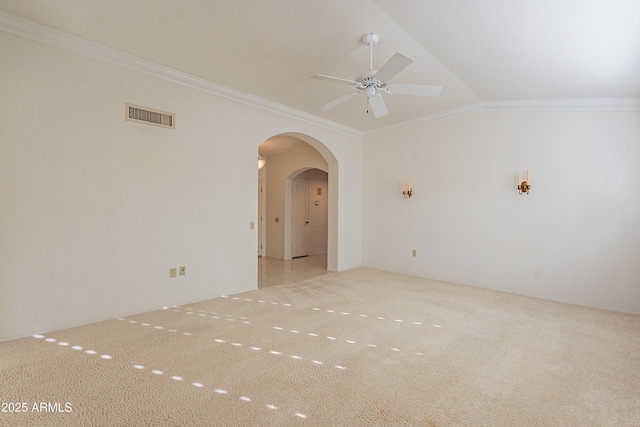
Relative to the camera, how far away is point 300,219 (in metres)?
7.88

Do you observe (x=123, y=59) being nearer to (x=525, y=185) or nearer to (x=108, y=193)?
(x=108, y=193)

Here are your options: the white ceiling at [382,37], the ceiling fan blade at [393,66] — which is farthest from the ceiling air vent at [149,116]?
the ceiling fan blade at [393,66]

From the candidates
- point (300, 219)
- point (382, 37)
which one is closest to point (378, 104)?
point (382, 37)

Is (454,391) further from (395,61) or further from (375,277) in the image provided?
(375,277)

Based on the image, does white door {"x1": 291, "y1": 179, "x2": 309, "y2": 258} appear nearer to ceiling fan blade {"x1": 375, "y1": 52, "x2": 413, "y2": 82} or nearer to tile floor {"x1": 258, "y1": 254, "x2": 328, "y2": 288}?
tile floor {"x1": 258, "y1": 254, "x2": 328, "y2": 288}

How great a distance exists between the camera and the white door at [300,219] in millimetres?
7707


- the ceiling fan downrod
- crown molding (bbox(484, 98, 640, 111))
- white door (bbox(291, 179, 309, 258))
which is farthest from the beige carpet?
white door (bbox(291, 179, 309, 258))

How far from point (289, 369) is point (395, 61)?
2519 millimetres

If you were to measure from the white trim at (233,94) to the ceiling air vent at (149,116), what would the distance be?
0.42 m

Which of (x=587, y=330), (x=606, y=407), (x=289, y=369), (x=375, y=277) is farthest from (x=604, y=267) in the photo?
(x=289, y=369)

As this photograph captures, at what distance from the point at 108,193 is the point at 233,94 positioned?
6.65ft

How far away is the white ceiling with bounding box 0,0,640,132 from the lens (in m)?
2.34

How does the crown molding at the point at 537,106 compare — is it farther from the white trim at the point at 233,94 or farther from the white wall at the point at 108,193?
the white wall at the point at 108,193

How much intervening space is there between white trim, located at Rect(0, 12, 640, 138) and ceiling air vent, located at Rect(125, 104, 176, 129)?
42 centimetres
